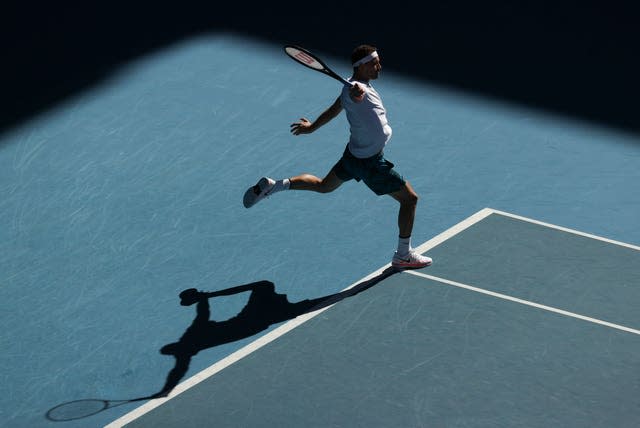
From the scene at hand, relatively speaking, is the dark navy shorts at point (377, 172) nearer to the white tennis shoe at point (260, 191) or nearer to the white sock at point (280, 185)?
the white sock at point (280, 185)

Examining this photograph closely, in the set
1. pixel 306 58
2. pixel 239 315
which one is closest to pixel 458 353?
pixel 239 315

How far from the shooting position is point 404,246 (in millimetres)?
9664

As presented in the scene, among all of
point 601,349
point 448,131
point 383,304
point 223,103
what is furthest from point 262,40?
point 601,349

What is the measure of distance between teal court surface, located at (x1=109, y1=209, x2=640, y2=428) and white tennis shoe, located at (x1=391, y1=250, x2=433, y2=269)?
0.08m

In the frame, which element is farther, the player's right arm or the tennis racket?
the player's right arm

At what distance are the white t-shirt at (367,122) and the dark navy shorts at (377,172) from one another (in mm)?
62

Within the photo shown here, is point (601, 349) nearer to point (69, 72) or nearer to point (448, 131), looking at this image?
point (448, 131)

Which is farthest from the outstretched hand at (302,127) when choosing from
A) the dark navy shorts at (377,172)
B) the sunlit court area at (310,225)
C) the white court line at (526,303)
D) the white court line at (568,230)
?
the white court line at (568,230)

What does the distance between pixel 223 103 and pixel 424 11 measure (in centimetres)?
338

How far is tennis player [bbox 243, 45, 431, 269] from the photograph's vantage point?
30.2 ft

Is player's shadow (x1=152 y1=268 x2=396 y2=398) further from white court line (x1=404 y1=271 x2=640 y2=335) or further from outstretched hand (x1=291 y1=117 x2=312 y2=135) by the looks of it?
outstretched hand (x1=291 y1=117 x2=312 y2=135)

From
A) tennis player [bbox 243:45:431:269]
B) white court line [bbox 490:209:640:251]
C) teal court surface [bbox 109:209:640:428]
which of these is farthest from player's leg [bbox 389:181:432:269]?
white court line [bbox 490:209:640:251]

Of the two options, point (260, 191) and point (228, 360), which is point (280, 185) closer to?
point (260, 191)

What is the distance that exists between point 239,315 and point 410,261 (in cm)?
145
